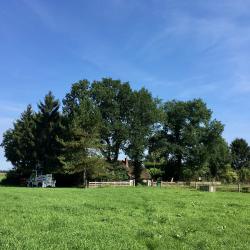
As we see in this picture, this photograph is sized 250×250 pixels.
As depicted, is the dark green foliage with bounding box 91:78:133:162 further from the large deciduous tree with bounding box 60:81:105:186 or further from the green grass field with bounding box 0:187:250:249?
the green grass field with bounding box 0:187:250:249

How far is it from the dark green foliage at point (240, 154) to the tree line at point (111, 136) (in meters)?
41.3

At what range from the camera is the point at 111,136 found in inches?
3258

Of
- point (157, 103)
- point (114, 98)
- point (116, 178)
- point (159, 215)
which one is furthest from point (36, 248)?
point (157, 103)

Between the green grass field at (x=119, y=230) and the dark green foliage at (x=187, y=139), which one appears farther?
the dark green foliage at (x=187, y=139)

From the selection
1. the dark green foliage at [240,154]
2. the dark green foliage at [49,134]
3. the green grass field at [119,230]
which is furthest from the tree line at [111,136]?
the green grass field at [119,230]

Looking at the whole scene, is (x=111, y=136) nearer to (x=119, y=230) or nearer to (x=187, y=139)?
(x=187, y=139)

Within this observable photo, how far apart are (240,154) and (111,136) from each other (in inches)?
2762

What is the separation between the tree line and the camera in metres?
72.3

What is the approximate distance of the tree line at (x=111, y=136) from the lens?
7231 centimetres

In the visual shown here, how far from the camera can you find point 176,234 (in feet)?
44.7

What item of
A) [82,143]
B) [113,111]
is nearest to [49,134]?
[82,143]

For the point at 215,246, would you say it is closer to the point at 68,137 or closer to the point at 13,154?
the point at 68,137

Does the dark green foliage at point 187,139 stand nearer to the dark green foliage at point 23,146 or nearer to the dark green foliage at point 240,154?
the dark green foliage at point 23,146

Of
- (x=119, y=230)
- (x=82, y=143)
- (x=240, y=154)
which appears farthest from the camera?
(x=240, y=154)
